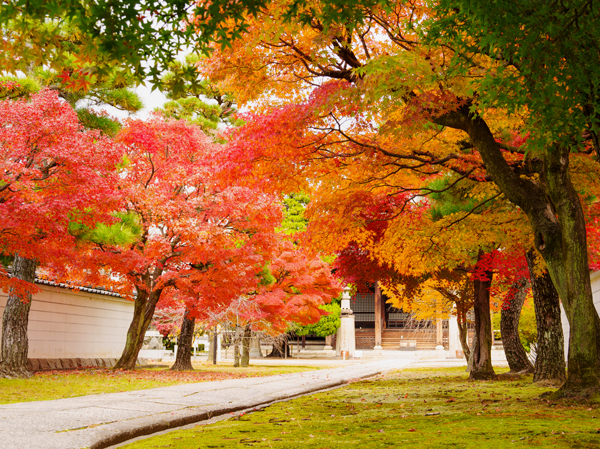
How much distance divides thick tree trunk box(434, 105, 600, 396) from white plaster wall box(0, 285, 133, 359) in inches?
521

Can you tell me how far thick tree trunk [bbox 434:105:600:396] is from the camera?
6.38 meters

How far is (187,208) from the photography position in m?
14.5

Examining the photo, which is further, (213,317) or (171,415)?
(213,317)

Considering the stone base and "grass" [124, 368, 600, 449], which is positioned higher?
"grass" [124, 368, 600, 449]

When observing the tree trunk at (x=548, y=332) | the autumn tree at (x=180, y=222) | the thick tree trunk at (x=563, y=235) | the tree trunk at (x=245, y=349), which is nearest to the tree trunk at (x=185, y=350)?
the autumn tree at (x=180, y=222)

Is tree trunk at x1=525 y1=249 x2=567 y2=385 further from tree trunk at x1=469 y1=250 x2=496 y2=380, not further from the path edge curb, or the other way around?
the path edge curb

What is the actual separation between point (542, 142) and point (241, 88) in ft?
17.0

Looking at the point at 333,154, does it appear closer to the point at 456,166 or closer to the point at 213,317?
the point at 456,166

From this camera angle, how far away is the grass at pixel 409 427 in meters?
4.00

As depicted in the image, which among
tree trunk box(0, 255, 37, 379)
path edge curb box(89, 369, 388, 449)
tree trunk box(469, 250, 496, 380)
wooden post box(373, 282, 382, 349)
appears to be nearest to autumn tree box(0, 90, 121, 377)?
tree trunk box(0, 255, 37, 379)

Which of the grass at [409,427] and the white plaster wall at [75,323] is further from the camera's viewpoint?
the white plaster wall at [75,323]

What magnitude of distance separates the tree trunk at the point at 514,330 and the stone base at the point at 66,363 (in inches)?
537

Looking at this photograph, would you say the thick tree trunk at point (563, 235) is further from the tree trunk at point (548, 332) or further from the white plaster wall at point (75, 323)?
the white plaster wall at point (75, 323)

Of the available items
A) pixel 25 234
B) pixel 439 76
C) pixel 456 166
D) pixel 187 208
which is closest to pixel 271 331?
pixel 187 208
